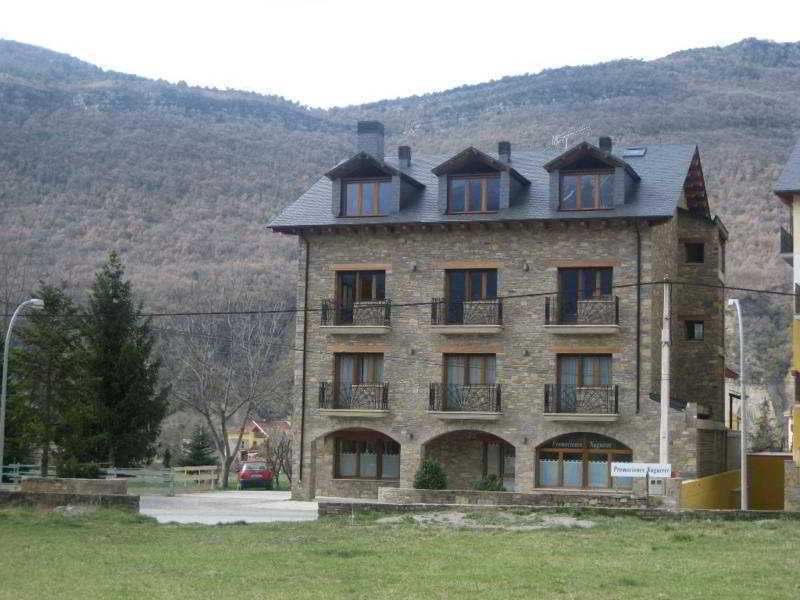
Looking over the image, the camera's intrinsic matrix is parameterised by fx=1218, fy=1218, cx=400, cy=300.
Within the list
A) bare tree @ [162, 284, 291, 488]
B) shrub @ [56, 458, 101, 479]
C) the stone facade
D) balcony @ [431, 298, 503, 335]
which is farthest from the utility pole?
bare tree @ [162, 284, 291, 488]

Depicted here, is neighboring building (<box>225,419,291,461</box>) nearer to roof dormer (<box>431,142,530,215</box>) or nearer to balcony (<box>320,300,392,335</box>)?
balcony (<box>320,300,392,335</box>)

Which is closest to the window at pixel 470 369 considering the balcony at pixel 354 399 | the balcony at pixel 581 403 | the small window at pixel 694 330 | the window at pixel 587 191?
the balcony at pixel 581 403

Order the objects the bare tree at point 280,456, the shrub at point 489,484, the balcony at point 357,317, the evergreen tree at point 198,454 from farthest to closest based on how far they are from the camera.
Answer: the evergreen tree at point 198,454
the bare tree at point 280,456
the balcony at point 357,317
the shrub at point 489,484

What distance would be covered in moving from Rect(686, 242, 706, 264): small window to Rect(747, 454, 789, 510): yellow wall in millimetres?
7203

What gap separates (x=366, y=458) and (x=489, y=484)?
612cm

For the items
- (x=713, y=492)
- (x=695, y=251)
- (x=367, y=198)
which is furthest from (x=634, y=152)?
(x=713, y=492)

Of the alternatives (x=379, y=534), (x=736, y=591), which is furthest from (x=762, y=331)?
(x=736, y=591)

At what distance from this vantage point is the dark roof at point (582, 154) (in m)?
37.3

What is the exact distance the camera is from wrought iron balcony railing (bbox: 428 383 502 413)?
3784 centimetres

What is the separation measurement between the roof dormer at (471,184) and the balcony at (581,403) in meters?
6.13

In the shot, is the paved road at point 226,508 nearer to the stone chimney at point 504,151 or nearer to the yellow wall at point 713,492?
the yellow wall at point 713,492

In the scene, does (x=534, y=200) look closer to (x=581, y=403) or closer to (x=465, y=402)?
(x=581, y=403)

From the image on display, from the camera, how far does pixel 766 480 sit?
39.2 metres

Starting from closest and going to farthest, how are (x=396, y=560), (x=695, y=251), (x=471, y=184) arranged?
(x=396, y=560) < (x=471, y=184) < (x=695, y=251)
